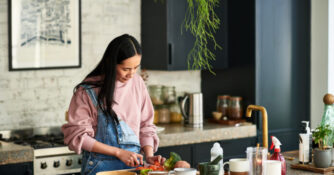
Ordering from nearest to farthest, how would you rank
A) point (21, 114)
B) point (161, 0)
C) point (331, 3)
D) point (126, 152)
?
point (126, 152) → point (21, 114) → point (161, 0) → point (331, 3)

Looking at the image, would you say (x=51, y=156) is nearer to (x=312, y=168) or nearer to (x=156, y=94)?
(x=156, y=94)

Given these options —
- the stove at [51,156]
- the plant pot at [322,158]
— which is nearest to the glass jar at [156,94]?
the stove at [51,156]

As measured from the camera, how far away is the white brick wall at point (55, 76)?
477cm

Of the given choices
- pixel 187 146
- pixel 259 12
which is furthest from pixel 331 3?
pixel 187 146

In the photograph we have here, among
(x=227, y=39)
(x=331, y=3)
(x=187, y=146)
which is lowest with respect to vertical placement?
(x=187, y=146)

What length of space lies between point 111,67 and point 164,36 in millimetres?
2036

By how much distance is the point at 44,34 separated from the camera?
4.89 metres

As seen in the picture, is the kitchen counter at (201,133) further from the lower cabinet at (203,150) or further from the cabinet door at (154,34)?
the cabinet door at (154,34)

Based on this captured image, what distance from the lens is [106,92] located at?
10.8 ft

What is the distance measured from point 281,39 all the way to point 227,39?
21.7 inches

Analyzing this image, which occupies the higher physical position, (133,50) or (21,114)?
(133,50)

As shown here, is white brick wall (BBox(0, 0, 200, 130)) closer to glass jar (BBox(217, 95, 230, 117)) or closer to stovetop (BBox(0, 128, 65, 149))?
stovetop (BBox(0, 128, 65, 149))

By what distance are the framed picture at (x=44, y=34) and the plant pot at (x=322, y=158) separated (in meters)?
2.60

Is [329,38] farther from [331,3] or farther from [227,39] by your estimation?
[227,39]
